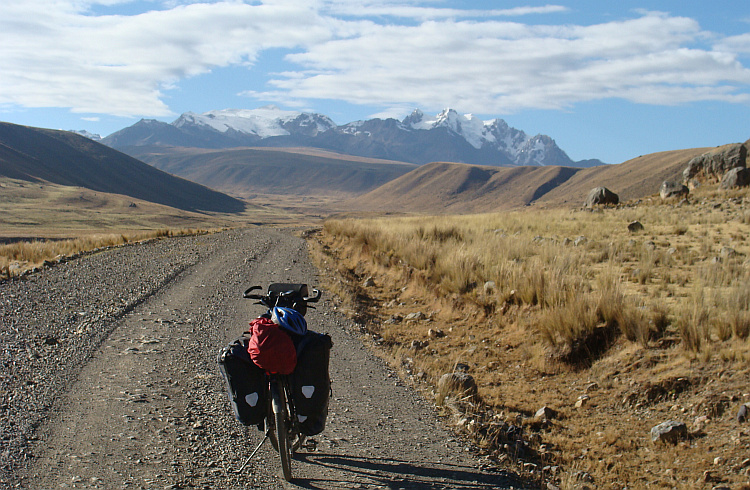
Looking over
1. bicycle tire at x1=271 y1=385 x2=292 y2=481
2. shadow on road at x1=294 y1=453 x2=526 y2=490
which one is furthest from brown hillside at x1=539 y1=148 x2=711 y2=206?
bicycle tire at x1=271 y1=385 x2=292 y2=481

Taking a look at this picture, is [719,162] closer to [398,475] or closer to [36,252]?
[36,252]

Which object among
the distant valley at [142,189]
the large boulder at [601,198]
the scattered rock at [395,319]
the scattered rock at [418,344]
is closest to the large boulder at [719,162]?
the large boulder at [601,198]

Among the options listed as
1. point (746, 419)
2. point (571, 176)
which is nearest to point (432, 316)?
point (746, 419)

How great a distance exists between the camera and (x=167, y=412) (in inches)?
207

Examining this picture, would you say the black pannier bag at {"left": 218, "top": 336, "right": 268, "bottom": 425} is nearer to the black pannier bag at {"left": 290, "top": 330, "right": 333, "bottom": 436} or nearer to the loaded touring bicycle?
the loaded touring bicycle

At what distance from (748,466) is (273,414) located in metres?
3.56

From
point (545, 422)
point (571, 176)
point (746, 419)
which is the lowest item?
point (545, 422)

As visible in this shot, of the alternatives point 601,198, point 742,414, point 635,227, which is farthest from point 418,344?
point 601,198

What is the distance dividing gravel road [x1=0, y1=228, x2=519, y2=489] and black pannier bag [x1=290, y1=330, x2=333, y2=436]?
515mm

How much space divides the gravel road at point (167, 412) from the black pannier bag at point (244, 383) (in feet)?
1.82

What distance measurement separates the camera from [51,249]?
19234 mm

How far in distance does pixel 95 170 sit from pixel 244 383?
618 ft

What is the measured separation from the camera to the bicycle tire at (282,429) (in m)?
3.89

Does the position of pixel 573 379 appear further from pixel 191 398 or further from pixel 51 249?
pixel 51 249
